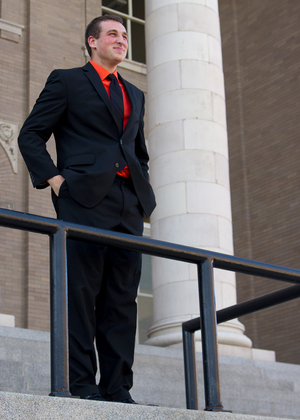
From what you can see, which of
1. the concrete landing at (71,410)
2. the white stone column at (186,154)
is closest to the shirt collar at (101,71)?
the concrete landing at (71,410)

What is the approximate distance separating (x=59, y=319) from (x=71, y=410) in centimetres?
37

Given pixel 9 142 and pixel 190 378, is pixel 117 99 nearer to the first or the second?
pixel 190 378

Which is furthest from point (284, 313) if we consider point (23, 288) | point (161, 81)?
point (161, 81)

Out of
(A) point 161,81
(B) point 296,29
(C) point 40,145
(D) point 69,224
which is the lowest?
(D) point 69,224

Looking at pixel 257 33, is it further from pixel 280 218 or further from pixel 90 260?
pixel 90 260

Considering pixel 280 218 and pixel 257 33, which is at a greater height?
pixel 257 33

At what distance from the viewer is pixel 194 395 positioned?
3922 mm

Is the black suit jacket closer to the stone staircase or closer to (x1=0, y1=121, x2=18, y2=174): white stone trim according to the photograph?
the stone staircase

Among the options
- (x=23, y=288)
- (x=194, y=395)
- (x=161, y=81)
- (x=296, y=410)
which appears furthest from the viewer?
(x=23, y=288)

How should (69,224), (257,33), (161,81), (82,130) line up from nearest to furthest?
1. (69,224)
2. (82,130)
3. (161,81)
4. (257,33)

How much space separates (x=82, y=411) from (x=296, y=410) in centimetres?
483

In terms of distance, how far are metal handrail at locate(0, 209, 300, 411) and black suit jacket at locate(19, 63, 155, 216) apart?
41 cm

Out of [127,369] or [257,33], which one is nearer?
[127,369]

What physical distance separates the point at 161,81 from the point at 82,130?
5.83 m
